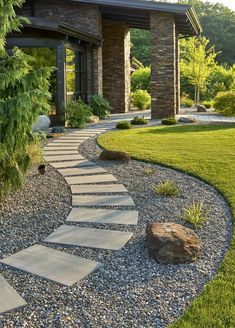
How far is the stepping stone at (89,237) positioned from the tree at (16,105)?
3.55 ft

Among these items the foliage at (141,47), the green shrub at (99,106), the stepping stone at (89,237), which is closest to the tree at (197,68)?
the foliage at (141,47)

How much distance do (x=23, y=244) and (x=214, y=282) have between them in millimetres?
1772

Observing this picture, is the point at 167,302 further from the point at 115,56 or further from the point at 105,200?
the point at 115,56

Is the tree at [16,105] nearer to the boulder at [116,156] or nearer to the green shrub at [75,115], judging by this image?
the boulder at [116,156]

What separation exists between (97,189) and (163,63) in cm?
1047

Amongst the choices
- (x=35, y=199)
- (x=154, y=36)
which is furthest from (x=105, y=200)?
(x=154, y=36)

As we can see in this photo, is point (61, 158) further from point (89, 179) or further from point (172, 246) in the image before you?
point (172, 246)

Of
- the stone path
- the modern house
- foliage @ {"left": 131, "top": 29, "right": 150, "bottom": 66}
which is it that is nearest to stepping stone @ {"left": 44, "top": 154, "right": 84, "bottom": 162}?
the stone path

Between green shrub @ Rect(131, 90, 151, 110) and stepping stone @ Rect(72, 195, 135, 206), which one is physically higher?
green shrub @ Rect(131, 90, 151, 110)

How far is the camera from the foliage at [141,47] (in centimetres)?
3475

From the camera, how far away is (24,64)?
4.57 metres

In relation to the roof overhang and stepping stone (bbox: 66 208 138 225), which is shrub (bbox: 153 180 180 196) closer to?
Result: stepping stone (bbox: 66 208 138 225)

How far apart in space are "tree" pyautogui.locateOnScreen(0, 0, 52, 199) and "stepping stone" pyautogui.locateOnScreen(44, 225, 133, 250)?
1083mm

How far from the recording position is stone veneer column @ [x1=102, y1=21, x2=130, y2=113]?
60.0ft
